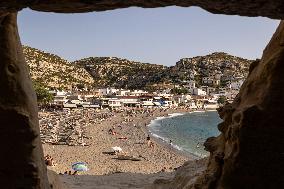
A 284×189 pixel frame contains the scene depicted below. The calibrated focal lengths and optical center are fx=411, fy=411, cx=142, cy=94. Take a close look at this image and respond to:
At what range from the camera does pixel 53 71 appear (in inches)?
6535

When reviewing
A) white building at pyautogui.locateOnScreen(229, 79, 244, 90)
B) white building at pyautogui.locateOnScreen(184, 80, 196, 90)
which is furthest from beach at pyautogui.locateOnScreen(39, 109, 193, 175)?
white building at pyautogui.locateOnScreen(229, 79, 244, 90)

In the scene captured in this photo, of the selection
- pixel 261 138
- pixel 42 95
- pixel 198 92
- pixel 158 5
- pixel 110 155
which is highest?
pixel 158 5

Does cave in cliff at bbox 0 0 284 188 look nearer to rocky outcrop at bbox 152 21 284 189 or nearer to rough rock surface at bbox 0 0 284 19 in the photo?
rocky outcrop at bbox 152 21 284 189

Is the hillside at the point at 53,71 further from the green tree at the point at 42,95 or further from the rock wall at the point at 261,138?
the rock wall at the point at 261,138

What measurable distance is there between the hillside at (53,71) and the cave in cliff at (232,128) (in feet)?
447

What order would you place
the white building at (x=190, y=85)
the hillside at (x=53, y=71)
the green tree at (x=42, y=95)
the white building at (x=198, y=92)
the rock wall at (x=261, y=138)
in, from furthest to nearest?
the white building at (x=190, y=85) < the white building at (x=198, y=92) < the hillside at (x=53, y=71) < the green tree at (x=42, y=95) < the rock wall at (x=261, y=138)

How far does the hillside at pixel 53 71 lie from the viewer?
151125mm

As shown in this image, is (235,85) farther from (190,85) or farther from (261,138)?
(261,138)

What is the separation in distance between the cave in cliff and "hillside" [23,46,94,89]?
136m

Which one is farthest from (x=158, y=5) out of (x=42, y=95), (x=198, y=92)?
(x=198, y=92)

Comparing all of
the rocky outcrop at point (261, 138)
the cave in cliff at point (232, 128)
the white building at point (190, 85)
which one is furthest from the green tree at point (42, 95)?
the rocky outcrop at point (261, 138)

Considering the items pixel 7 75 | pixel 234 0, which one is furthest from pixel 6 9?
pixel 234 0

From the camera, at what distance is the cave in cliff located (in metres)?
6.67

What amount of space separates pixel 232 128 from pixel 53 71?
536 feet
